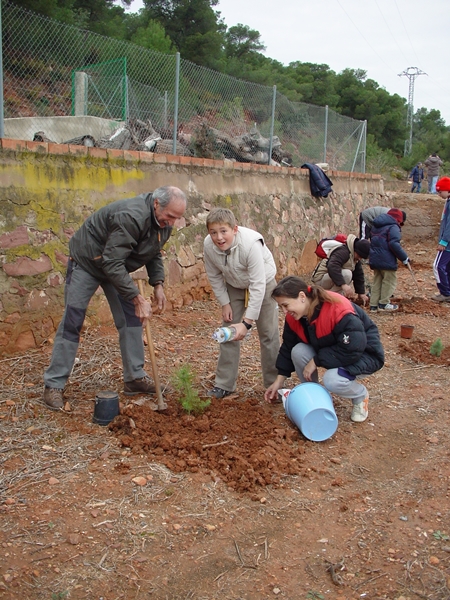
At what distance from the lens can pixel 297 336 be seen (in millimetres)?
4117

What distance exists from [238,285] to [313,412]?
105 cm

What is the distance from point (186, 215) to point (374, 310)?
9.14ft

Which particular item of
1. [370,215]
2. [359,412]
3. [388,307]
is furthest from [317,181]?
[359,412]

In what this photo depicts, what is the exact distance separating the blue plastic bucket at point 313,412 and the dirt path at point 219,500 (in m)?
0.10

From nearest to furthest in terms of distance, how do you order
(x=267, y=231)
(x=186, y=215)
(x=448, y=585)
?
(x=448, y=585) → (x=186, y=215) → (x=267, y=231)

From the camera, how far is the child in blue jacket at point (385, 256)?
736 cm

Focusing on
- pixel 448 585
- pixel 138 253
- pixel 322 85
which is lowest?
pixel 448 585

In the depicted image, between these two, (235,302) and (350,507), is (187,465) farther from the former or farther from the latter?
(235,302)

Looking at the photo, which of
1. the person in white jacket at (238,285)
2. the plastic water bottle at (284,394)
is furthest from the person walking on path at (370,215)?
the plastic water bottle at (284,394)

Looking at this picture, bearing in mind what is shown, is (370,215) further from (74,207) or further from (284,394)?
(284,394)

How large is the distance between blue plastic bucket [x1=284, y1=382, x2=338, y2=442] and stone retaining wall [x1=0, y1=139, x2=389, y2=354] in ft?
8.34

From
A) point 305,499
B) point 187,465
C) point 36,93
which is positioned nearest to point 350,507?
point 305,499

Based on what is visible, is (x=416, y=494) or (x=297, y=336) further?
(x=297, y=336)

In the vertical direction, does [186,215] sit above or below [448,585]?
above
